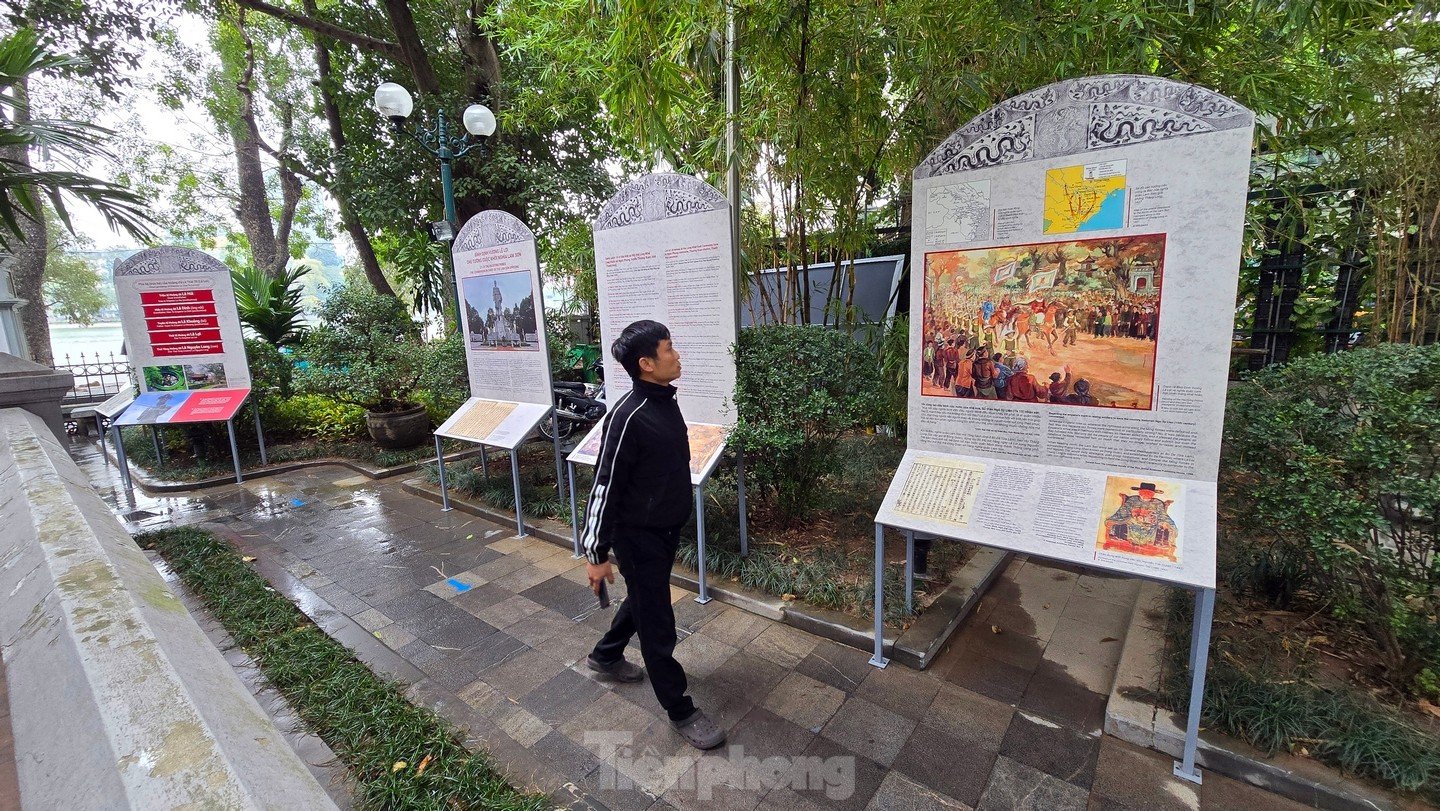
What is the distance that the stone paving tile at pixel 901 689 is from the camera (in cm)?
257

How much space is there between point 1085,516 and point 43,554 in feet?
10.9

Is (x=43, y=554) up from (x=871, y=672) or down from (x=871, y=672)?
up

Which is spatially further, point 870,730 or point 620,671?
point 620,671

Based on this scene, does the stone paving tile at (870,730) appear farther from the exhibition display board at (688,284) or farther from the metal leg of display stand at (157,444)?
the metal leg of display stand at (157,444)

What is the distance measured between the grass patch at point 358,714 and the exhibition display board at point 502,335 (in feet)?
5.47

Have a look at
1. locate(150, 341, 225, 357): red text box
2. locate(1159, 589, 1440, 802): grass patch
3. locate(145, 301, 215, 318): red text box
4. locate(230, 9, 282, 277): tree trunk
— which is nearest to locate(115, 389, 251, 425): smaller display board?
locate(150, 341, 225, 357): red text box

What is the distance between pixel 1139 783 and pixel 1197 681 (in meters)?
0.43

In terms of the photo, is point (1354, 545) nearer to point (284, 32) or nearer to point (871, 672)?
point (871, 672)

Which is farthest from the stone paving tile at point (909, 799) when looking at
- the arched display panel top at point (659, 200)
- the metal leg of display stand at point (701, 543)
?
the arched display panel top at point (659, 200)

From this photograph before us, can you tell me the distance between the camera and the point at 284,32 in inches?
486

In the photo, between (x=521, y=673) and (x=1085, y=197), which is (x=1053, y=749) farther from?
(x=521, y=673)

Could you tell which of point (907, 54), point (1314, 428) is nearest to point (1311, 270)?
point (1314, 428)

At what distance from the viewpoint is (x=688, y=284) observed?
3.53 metres

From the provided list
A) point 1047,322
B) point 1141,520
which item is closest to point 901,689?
point 1141,520
